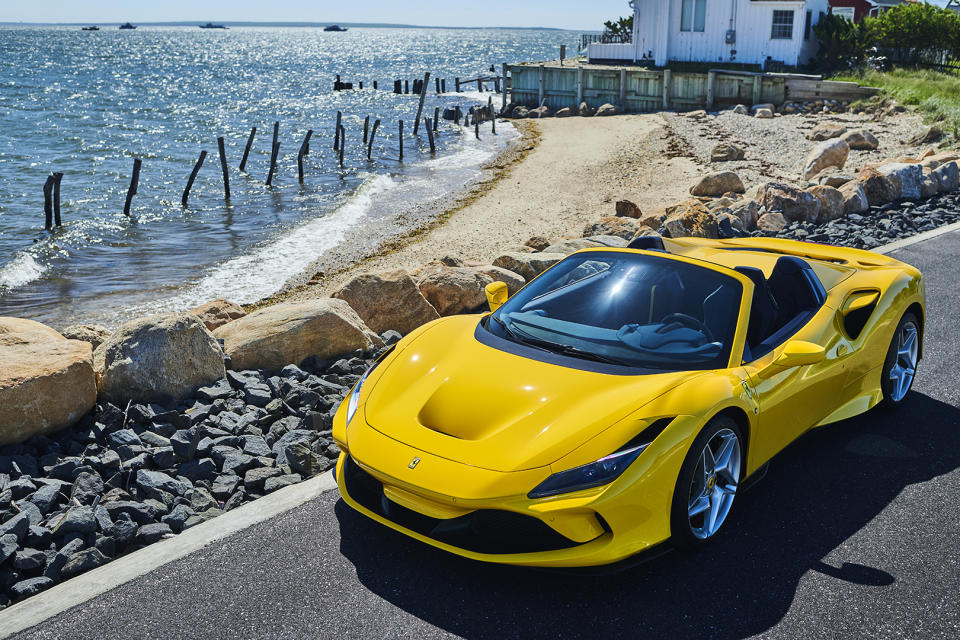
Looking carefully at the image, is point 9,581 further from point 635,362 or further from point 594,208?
point 594,208

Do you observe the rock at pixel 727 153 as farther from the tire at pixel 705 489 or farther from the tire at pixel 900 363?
the tire at pixel 705 489

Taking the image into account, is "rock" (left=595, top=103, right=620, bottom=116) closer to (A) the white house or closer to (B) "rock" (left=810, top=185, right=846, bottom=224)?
(A) the white house

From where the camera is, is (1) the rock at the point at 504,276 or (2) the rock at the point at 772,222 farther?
(2) the rock at the point at 772,222

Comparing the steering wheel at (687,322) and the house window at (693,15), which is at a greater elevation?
the house window at (693,15)

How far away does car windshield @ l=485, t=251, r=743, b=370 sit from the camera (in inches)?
166

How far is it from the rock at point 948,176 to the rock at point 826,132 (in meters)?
13.1

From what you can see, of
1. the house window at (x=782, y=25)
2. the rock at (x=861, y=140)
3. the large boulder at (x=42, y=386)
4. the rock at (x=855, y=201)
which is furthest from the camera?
the house window at (x=782, y=25)

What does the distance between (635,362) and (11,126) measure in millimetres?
44918

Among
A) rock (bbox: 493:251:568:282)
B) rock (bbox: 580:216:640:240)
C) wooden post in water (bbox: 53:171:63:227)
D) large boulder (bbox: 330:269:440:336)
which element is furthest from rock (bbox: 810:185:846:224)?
wooden post in water (bbox: 53:171:63:227)

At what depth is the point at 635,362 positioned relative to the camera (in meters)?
4.15

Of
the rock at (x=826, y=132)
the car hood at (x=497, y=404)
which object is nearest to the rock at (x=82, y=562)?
the car hood at (x=497, y=404)

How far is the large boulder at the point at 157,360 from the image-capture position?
5906mm

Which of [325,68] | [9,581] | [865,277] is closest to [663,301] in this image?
[865,277]

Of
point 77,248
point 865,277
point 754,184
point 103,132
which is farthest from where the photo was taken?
point 103,132
